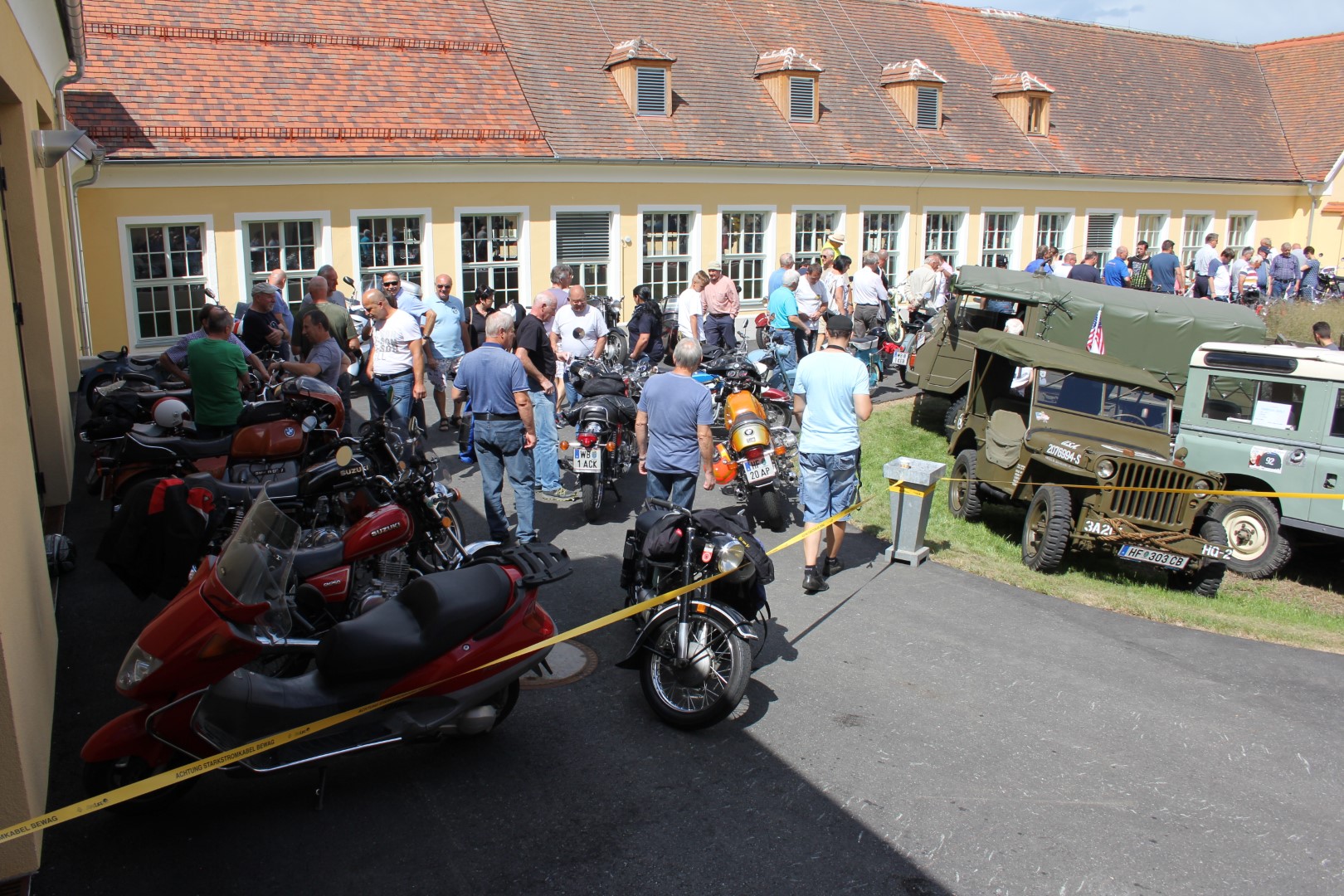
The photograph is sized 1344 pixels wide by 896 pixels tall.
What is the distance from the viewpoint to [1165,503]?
9227 millimetres

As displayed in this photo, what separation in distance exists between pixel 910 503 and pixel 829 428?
4.49 feet

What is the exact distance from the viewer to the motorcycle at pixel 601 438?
30.4ft

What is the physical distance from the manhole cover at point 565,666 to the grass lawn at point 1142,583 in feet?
12.5

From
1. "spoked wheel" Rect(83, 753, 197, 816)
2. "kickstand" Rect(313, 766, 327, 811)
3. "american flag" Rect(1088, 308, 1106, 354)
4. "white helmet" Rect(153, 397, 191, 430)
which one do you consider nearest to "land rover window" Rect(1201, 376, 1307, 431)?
"american flag" Rect(1088, 308, 1106, 354)

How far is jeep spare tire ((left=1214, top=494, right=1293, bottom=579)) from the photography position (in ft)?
33.8

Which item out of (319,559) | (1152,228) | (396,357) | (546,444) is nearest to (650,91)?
(396,357)

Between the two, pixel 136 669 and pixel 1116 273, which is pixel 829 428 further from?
pixel 1116 273

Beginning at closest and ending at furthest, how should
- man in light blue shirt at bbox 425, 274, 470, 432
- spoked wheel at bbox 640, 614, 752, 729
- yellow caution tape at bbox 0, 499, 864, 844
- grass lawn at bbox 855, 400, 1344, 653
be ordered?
yellow caution tape at bbox 0, 499, 864, 844
spoked wheel at bbox 640, 614, 752, 729
grass lawn at bbox 855, 400, 1344, 653
man in light blue shirt at bbox 425, 274, 470, 432

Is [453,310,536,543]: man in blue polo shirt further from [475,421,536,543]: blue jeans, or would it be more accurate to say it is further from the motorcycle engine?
the motorcycle engine

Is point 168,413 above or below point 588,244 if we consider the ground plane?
below

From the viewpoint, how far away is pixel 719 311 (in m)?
15.2

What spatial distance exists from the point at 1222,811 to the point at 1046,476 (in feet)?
17.1

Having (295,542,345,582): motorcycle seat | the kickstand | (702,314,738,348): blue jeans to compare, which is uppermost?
(702,314,738,348): blue jeans

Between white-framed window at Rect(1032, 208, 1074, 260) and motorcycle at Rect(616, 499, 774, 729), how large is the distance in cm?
2409
